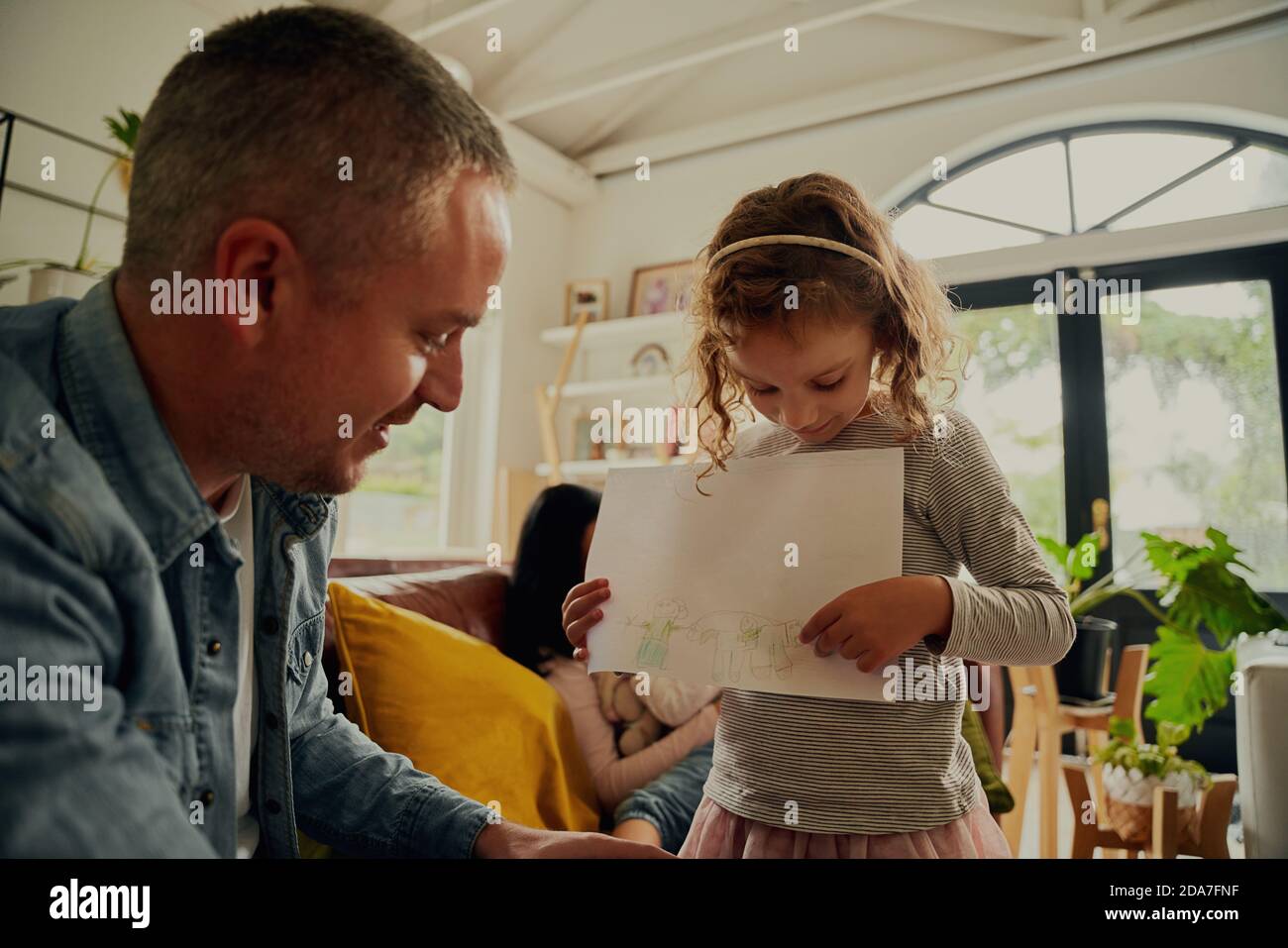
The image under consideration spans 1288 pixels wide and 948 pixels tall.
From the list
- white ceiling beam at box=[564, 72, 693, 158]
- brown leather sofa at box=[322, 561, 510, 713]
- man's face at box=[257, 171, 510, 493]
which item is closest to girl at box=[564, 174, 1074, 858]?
man's face at box=[257, 171, 510, 493]

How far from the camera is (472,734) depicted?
3.43ft

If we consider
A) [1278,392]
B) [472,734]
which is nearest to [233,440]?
[472,734]

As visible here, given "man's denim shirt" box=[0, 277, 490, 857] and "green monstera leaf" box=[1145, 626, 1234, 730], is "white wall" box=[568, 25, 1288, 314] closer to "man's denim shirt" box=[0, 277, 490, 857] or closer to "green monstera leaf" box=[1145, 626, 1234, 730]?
"green monstera leaf" box=[1145, 626, 1234, 730]

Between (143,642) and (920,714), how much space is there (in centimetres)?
59

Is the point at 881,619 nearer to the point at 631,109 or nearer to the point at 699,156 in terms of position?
the point at 699,156

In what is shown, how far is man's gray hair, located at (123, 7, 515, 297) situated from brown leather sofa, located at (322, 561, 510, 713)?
0.71 m

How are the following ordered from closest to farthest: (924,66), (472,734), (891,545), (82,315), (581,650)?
(82,315) < (891,545) < (581,650) < (472,734) < (924,66)

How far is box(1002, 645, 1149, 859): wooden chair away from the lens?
1.72 meters

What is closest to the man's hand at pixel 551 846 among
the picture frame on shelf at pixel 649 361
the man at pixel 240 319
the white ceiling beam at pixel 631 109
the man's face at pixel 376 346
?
the man at pixel 240 319

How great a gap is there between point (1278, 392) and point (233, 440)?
2.96 m

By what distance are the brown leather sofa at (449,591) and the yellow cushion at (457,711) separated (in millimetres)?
116

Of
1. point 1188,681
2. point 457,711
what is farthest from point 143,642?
point 1188,681

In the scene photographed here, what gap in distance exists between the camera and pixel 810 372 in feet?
2.28

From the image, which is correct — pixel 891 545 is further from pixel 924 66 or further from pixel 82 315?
pixel 924 66
